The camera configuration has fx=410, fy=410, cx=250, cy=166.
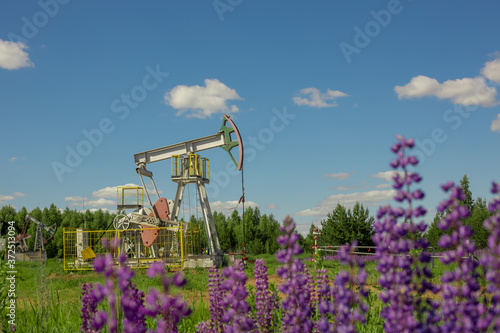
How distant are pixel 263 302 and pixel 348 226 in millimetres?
27316

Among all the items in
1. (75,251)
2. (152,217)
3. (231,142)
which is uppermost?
(231,142)

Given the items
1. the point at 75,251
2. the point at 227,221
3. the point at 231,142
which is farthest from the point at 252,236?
the point at 231,142

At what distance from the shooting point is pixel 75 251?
24828mm

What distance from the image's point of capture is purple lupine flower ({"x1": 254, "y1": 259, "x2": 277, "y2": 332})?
2564mm

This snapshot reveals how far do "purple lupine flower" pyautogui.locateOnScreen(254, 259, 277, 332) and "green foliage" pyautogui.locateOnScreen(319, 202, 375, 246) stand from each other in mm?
26667

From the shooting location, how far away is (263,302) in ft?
8.51

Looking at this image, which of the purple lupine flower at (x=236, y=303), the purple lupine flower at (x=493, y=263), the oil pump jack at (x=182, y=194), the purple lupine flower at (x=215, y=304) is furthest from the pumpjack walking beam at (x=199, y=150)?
the purple lupine flower at (x=493, y=263)

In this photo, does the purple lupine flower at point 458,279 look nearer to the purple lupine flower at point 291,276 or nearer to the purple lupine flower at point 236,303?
the purple lupine flower at point 291,276

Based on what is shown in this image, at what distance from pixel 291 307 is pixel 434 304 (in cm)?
65

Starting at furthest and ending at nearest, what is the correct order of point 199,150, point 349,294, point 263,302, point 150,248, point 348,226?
point 348,226 < point 150,248 < point 199,150 < point 263,302 < point 349,294

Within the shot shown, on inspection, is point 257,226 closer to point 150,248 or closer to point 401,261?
point 150,248

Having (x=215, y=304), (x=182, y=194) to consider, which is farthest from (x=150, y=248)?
(x=215, y=304)

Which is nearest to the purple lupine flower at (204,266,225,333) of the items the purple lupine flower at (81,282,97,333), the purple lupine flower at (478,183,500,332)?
the purple lupine flower at (81,282,97,333)

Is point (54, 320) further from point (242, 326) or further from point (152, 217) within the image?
point (152, 217)
